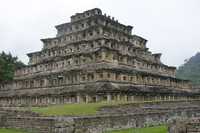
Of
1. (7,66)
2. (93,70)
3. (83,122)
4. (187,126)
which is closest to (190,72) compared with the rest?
(7,66)

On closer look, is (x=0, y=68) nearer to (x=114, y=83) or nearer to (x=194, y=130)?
(x=114, y=83)

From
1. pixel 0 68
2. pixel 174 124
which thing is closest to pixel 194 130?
pixel 174 124

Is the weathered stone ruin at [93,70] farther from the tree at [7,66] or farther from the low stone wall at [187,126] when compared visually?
the low stone wall at [187,126]

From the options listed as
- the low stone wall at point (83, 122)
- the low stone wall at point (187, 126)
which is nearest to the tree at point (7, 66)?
the low stone wall at point (83, 122)

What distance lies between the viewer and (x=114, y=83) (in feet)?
126

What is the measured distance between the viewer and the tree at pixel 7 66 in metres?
59.2

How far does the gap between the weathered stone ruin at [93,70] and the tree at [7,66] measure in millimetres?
5972

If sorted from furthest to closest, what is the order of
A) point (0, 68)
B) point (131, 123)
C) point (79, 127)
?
point (0, 68), point (131, 123), point (79, 127)

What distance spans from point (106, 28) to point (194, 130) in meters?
34.3

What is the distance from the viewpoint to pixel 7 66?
62.3 metres

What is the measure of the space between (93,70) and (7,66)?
2984 cm

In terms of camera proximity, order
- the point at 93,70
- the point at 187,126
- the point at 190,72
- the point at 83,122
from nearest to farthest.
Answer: the point at 187,126
the point at 83,122
the point at 93,70
the point at 190,72

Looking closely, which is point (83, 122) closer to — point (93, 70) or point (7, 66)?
point (93, 70)

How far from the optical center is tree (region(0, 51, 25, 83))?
59.2m
